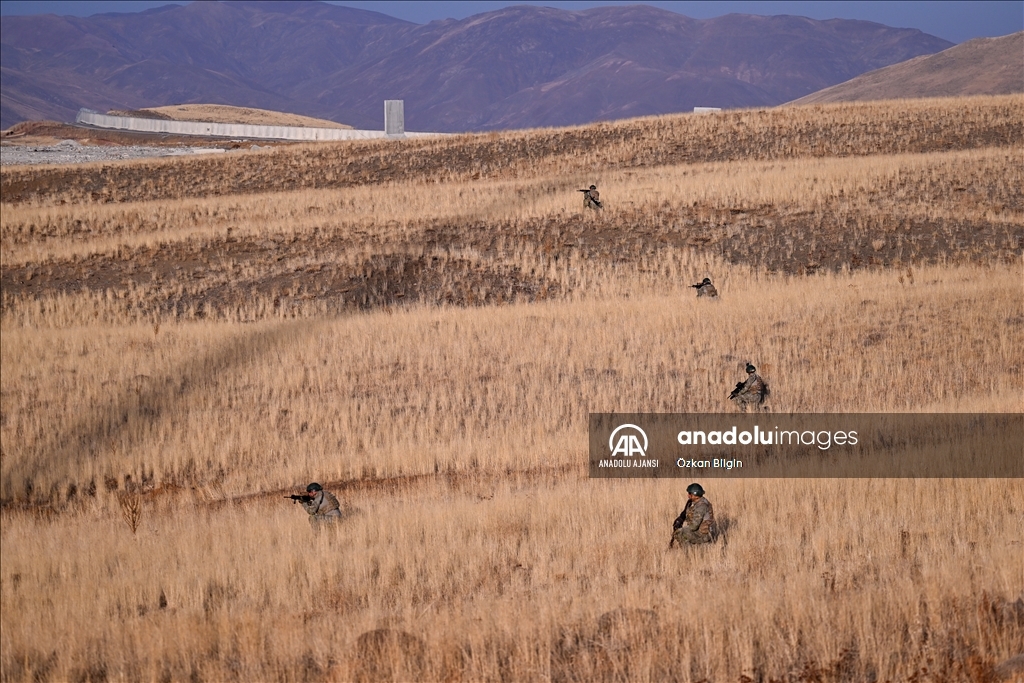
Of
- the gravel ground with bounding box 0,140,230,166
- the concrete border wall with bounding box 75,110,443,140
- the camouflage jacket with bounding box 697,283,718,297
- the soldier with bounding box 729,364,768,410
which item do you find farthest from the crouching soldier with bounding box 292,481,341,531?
the concrete border wall with bounding box 75,110,443,140

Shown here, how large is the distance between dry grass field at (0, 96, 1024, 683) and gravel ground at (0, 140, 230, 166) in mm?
14687

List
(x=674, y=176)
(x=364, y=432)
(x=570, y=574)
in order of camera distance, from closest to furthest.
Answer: (x=570, y=574) → (x=364, y=432) → (x=674, y=176)

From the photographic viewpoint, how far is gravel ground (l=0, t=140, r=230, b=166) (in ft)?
159

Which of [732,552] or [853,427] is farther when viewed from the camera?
[853,427]

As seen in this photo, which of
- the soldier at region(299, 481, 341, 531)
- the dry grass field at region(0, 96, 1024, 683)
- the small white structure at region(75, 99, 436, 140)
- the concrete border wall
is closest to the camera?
the dry grass field at region(0, 96, 1024, 683)

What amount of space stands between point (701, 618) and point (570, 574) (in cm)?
146

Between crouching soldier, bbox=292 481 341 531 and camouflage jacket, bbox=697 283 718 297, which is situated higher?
camouflage jacket, bbox=697 283 718 297

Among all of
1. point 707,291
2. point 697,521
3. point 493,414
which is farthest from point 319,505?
point 707,291

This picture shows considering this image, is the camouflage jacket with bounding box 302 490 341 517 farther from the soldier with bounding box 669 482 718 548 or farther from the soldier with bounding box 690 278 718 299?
the soldier with bounding box 690 278 718 299

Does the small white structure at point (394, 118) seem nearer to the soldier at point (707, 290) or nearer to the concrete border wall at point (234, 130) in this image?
the concrete border wall at point (234, 130)

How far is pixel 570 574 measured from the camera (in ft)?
26.5

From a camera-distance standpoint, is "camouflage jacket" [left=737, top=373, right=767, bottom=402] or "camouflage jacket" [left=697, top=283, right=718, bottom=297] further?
"camouflage jacket" [left=697, top=283, right=718, bottom=297]

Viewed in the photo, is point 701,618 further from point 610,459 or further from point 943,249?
point 943,249

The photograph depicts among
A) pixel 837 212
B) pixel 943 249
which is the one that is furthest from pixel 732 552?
pixel 837 212
